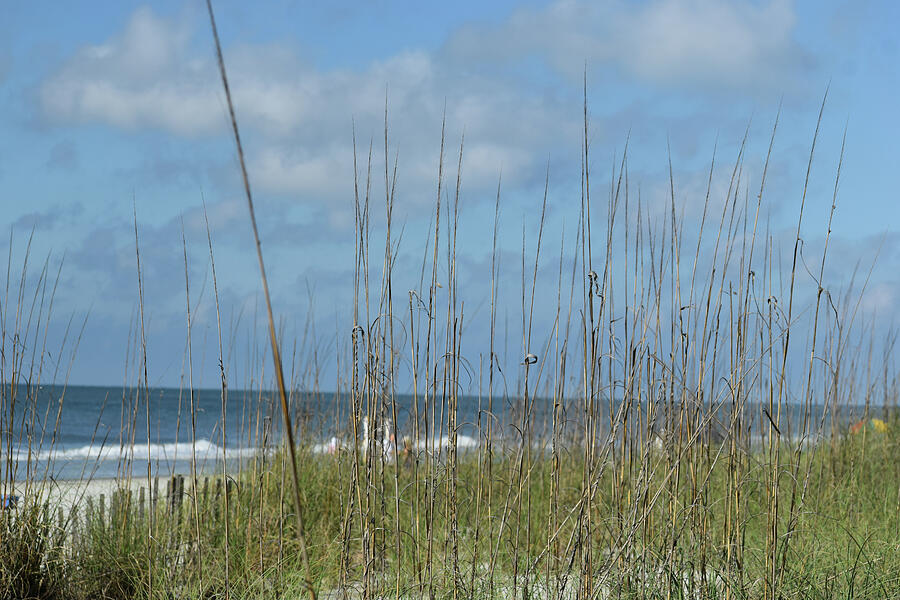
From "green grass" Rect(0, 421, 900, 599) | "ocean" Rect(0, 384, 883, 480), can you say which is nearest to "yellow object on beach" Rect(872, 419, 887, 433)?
"ocean" Rect(0, 384, 883, 480)

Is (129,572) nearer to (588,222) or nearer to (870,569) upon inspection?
(588,222)

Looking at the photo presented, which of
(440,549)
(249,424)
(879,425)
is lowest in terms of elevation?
(440,549)

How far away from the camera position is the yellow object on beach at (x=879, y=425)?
506cm

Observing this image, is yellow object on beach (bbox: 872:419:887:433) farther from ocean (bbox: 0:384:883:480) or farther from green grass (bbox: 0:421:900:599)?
green grass (bbox: 0:421:900:599)

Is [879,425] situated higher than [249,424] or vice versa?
[249,424]

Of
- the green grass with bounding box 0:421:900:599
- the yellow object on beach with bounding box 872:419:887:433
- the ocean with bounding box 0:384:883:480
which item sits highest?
the ocean with bounding box 0:384:883:480

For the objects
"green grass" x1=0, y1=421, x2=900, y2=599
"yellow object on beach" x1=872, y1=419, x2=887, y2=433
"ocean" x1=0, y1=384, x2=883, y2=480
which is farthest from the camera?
"yellow object on beach" x1=872, y1=419, x2=887, y2=433

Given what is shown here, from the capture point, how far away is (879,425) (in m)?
5.34

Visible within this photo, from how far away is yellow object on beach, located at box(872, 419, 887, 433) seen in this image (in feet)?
16.6

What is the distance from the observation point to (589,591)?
5.94ft

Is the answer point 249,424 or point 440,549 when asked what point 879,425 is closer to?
point 440,549

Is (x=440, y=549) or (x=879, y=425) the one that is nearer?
(x=440, y=549)

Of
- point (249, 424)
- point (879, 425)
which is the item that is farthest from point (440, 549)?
point (879, 425)

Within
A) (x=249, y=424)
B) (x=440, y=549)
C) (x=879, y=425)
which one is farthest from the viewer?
(x=879, y=425)
